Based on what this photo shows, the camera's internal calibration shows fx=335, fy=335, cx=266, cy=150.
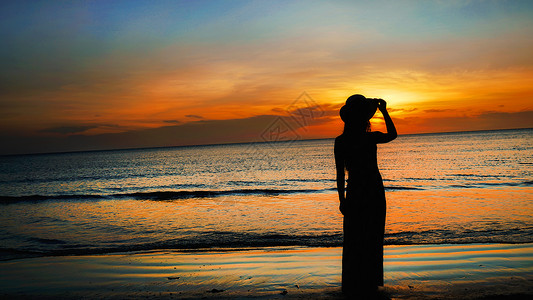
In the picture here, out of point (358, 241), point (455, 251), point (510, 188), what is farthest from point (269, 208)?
point (510, 188)

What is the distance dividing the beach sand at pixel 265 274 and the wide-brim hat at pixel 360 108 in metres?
2.20

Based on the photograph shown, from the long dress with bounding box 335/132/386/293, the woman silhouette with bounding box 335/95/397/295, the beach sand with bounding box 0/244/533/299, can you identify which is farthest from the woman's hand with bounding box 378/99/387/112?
the beach sand with bounding box 0/244/533/299

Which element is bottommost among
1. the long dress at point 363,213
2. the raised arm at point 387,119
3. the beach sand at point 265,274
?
the beach sand at point 265,274

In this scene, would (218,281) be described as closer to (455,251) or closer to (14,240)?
(455,251)

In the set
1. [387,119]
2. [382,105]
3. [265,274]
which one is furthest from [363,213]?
[265,274]

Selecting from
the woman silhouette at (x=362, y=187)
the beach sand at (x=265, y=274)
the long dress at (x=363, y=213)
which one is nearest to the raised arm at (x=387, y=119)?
the woman silhouette at (x=362, y=187)

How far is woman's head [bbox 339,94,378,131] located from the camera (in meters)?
3.53

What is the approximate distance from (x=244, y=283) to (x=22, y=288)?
3.53 meters

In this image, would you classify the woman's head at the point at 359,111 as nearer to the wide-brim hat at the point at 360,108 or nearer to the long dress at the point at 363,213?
the wide-brim hat at the point at 360,108

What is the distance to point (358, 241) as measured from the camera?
12.2 feet

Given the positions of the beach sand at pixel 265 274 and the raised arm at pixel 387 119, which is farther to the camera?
the beach sand at pixel 265 274

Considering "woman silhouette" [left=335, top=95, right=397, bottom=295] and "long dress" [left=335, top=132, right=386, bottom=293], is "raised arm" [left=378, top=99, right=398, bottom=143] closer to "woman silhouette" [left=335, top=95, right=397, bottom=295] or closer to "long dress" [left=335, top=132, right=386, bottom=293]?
"woman silhouette" [left=335, top=95, right=397, bottom=295]

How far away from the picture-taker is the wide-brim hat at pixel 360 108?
353cm

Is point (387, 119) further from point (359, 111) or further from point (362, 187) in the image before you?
point (362, 187)
